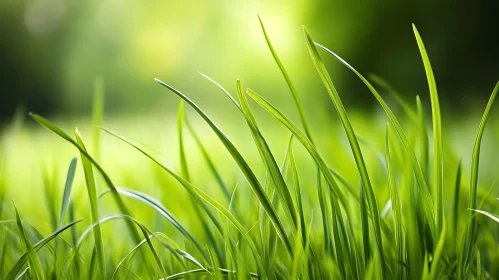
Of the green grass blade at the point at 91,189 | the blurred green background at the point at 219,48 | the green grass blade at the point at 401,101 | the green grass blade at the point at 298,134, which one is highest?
the blurred green background at the point at 219,48

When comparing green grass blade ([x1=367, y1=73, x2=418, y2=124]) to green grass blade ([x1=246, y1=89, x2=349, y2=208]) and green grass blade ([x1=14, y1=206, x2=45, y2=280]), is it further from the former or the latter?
green grass blade ([x1=14, y1=206, x2=45, y2=280])

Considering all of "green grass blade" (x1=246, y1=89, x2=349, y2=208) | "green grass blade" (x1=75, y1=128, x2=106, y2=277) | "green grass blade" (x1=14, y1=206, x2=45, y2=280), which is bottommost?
"green grass blade" (x1=14, y1=206, x2=45, y2=280)

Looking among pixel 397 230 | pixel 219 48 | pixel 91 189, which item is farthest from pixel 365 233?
pixel 219 48

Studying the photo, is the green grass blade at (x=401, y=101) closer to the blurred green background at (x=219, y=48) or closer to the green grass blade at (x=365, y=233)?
the green grass blade at (x=365, y=233)

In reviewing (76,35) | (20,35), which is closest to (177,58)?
(76,35)

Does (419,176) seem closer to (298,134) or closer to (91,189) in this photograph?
(298,134)

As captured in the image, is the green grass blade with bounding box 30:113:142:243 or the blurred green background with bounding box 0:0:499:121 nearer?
the green grass blade with bounding box 30:113:142:243

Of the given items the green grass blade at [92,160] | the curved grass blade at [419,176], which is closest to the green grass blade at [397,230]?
the curved grass blade at [419,176]

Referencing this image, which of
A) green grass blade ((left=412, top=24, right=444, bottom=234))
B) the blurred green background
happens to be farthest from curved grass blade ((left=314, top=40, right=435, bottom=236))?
the blurred green background
